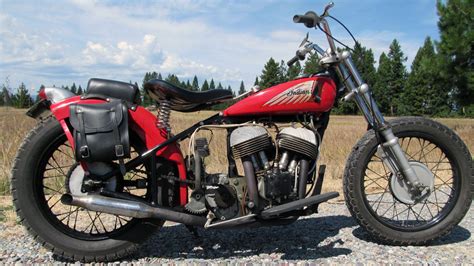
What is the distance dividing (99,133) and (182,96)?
65 centimetres

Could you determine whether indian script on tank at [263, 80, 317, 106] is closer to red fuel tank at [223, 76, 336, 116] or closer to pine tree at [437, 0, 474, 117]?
red fuel tank at [223, 76, 336, 116]

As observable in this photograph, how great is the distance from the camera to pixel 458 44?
16328mm

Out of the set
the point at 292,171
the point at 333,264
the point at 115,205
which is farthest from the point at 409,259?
the point at 115,205

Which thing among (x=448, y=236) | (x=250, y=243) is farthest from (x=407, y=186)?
(x=250, y=243)

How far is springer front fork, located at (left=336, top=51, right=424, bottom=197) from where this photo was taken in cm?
365

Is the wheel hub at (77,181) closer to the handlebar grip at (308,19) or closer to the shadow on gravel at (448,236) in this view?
the handlebar grip at (308,19)

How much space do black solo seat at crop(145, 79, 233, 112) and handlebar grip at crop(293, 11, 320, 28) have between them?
0.80m

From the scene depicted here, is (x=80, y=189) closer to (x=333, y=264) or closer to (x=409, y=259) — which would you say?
(x=333, y=264)

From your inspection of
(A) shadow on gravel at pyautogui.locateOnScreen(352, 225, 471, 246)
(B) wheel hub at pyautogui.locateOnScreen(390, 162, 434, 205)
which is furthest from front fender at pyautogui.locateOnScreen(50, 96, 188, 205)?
(B) wheel hub at pyautogui.locateOnScreen(390, 162, 434, 205)

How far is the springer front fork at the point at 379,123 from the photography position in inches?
144

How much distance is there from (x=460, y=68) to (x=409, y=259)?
624 inches

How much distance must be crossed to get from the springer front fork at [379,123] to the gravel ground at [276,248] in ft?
1.83

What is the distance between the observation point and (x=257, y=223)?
3307 millimetres

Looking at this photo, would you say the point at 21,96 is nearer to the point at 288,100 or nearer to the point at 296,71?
the point at 296,71
